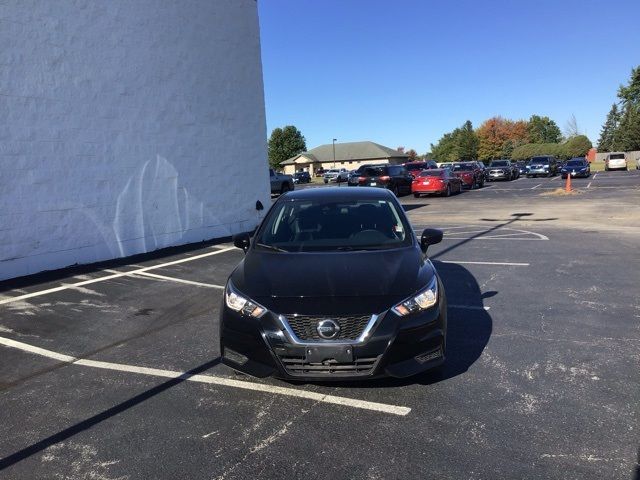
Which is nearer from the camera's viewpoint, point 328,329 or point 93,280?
point 328,329

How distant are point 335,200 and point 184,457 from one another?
3036mm

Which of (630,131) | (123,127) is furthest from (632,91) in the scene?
(123,127)

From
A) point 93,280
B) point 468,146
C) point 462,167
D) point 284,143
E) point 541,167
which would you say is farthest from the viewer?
point 468,146

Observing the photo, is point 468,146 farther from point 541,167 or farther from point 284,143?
point 541,167

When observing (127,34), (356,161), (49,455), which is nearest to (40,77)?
(127,34)

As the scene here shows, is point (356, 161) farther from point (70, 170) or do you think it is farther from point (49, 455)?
point (49, 455)

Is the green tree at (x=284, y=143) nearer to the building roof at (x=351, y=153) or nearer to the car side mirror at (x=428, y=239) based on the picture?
the building roof at (x=351, y=153)

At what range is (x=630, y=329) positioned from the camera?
518 cm

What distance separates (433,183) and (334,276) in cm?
2480

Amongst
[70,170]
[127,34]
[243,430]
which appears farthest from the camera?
[127,34]

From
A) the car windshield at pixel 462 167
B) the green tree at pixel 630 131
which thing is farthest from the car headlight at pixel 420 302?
the green tree at pixel 630 131

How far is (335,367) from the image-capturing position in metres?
3.42

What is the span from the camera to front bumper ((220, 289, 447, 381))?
339cm

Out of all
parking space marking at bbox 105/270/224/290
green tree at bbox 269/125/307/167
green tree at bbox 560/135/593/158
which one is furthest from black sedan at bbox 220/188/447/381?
green tree at bbox 269/125/307/167
